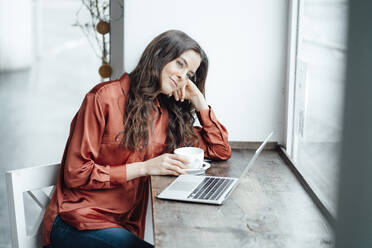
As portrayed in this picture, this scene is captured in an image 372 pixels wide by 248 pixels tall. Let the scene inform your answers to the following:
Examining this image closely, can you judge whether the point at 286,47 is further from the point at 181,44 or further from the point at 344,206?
the point at 344,206

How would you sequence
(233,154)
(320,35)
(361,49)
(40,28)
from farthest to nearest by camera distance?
1. (40,28)
2. (320,35)
3. (233,154)
4. (361,49)

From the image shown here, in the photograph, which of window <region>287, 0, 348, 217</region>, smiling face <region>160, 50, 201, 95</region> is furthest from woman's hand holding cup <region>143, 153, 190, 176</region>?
window <region>287, 0, 348, 217</region>

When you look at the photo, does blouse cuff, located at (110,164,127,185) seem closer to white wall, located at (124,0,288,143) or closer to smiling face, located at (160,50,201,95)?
smiling face, located at (160,50,201,95)

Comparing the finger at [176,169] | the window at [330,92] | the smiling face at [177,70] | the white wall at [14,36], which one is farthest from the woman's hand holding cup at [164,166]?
the white wall at [14,36]

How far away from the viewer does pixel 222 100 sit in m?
2.00

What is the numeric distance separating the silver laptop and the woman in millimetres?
89

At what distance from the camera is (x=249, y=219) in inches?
47.6

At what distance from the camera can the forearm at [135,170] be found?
1550 millimetres

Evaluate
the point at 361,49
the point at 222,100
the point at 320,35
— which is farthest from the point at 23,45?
the point at 361,49

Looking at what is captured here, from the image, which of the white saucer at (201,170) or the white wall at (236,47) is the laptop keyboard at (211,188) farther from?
the white wall at (236,47)

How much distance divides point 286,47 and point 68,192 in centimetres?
104

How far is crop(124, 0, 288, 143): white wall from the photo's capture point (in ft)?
6.18

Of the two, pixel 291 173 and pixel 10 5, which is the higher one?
pixel 10 5

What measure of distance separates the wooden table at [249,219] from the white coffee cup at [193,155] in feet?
0.32
